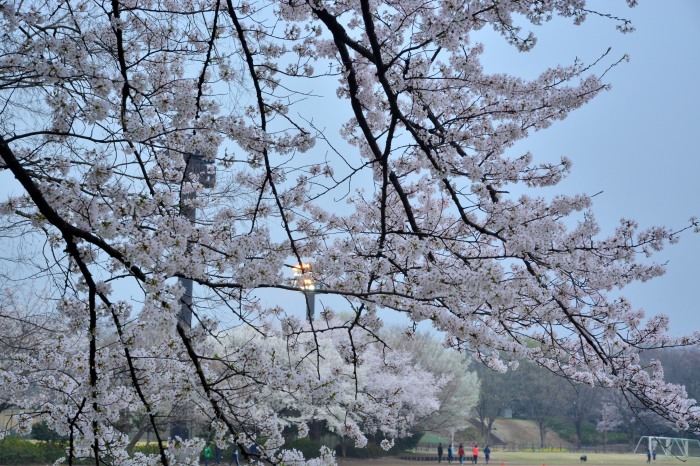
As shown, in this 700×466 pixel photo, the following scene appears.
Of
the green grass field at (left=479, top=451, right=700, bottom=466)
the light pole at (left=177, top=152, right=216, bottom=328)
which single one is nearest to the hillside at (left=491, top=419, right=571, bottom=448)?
the green grass field at (left=479, top=451, right=700, bottom=466)

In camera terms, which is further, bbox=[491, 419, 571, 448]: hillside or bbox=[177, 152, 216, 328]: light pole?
bbox=[491, 419, 571, 448]: hillside

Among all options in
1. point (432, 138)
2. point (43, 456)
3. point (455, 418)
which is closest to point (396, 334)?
point (455, 418)

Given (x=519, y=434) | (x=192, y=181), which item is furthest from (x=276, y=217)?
(x=519, y=434)

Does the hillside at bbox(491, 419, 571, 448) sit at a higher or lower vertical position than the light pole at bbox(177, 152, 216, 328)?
lower

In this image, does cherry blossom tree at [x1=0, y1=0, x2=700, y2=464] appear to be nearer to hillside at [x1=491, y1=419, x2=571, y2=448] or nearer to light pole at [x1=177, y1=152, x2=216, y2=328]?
light pole at [x1=177, y1=152, x2=216, y2=328]

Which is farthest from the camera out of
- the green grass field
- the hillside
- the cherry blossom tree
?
the hillside

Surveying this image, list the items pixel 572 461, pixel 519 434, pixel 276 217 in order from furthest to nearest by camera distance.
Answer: pixel 519 434 < pixel 572 461 < pixel 276 217

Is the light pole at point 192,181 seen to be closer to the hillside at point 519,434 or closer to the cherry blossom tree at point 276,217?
the cherry blossom tree at point 276,217

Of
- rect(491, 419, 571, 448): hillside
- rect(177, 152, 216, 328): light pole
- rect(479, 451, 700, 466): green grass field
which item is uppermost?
rect(177, 152, 216, 328): light pole

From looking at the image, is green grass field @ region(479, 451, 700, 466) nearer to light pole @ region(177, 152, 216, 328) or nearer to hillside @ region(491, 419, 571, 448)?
hillside @ region(491, 419, 571, 448)

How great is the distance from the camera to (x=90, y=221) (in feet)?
8.86

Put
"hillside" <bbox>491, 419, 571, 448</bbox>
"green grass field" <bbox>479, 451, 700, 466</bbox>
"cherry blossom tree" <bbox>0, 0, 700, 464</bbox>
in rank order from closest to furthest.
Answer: "cherry blossom tree" <bbox>0, 0, 700, 464</bbox>, "green grass field" <bbox>479, 451, 700, 466</bbox>, "hillside" <bbox>491, 419, 571, 448</bbox>

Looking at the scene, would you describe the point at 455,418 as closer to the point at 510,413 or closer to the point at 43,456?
the point at 43,456

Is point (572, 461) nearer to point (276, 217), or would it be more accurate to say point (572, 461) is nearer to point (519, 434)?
point (519, 434)
